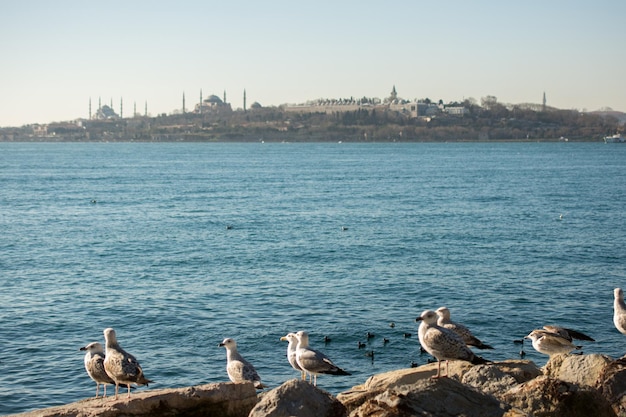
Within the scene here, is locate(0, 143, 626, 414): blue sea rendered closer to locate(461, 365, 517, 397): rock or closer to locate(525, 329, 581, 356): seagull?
locate(525, 329, 581, 356): seagull

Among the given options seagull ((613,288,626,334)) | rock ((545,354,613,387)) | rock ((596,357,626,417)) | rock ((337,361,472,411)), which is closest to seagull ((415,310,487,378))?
rock ((337,361,472,411))

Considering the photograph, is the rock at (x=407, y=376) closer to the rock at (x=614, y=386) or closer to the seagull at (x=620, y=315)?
the rock at (x=614, y=386)

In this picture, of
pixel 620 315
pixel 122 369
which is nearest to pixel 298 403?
pixel 122 369

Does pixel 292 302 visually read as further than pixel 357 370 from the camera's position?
Yes

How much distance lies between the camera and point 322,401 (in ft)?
30.5

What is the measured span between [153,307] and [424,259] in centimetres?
1303

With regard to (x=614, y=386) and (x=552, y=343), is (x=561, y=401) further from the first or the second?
(x=552, y=343)

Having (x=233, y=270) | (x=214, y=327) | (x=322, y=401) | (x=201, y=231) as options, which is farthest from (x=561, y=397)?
(x=201, y=231)

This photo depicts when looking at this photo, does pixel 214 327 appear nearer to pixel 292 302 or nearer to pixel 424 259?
pixel 292 302

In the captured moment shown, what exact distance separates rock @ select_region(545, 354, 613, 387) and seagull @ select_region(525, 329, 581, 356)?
62.0 inches

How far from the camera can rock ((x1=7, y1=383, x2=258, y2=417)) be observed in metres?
9.89

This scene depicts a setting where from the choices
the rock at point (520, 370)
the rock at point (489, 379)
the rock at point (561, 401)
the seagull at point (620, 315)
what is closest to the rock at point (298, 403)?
the rock at point (561, 401)

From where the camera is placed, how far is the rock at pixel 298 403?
29.8 ft

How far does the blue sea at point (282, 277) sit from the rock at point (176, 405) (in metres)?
7.08
